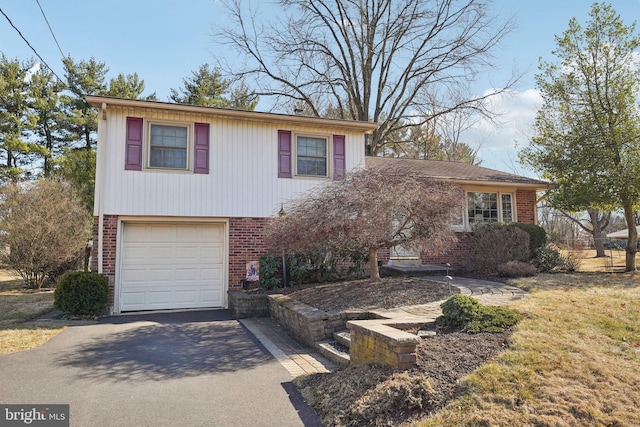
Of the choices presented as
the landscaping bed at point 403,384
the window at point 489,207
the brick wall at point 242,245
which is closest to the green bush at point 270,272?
the brick wall at point 242,245

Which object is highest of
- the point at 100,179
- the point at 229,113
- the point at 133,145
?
the point at 229,113

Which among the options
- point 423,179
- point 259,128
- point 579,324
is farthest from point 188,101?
point 579,324

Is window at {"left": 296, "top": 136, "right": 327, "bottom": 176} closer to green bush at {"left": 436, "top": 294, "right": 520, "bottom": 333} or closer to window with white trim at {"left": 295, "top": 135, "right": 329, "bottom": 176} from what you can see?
window with white trim at {"left": 295, "top": 135, "right": 329, "bottom": 176}

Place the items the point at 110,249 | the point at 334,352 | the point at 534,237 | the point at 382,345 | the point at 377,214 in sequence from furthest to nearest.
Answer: the point at 534,237
the point at 110,249
the point at 377,214
the point at 334,352
the point at 382,345

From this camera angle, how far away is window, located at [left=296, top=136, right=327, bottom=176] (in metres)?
11.1

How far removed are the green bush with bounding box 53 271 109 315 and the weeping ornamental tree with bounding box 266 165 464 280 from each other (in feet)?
13.5

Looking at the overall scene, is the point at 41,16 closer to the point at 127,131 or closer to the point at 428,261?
the point at 127,131

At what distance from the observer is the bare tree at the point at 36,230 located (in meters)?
13.0

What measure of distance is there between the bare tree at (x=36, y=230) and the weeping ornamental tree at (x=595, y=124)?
1572cm

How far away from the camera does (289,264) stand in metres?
10.0

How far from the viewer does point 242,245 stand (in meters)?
10.3

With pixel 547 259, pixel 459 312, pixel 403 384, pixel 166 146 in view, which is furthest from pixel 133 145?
pixel 547 259

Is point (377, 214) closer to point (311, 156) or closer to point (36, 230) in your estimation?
point (311, 156)

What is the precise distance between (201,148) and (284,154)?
85.2 inches
